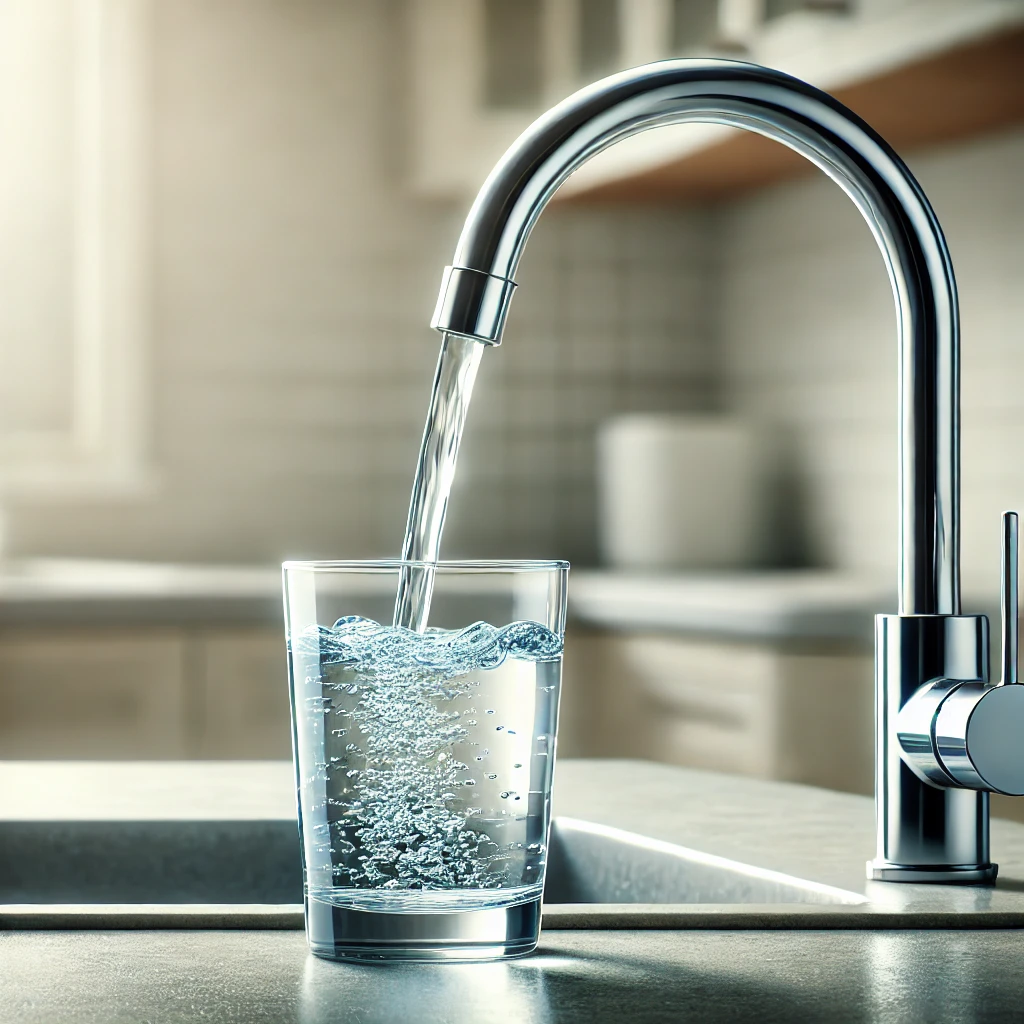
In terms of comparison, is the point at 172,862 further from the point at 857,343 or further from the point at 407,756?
the point at 857,343

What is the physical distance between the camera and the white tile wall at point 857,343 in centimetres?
234

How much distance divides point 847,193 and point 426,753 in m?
0.29

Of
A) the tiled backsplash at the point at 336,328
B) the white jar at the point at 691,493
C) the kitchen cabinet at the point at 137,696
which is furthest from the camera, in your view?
the tiled backsplash at the point at 336,328

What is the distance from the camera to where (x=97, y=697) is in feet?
7.54

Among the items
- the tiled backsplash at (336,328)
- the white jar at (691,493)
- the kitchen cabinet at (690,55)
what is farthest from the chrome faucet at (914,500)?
the tiled backsplash at (336,328)

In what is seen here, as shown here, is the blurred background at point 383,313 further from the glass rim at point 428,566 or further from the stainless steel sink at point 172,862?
the glass rim at point 428,566

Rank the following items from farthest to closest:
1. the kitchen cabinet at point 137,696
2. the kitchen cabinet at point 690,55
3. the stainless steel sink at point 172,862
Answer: the kitchen cabinet at point 137,696
the kitchen cabinet at point 690,55
the stainless steel sink at point 172,862

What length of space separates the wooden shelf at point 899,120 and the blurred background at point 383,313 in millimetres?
24

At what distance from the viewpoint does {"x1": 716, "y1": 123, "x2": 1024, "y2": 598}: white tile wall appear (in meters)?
2.34

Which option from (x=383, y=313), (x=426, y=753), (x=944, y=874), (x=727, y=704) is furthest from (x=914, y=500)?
(x=383, y=313)

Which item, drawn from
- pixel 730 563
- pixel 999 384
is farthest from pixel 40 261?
pixel 999 384

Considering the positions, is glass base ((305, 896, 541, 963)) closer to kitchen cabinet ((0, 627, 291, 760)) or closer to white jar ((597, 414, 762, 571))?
kitchen cabinet ((0, 627, 291, 760))

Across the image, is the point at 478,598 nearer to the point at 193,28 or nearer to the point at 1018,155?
the point at 1018,155

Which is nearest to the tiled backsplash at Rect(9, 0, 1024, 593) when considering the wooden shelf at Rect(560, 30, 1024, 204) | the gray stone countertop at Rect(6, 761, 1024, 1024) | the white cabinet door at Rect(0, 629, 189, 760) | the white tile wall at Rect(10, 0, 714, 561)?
the white tile wall at Rect(10, 0, 714, 561)
